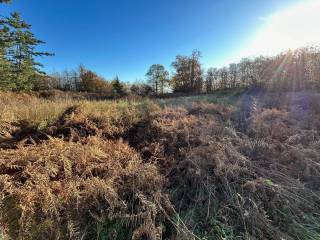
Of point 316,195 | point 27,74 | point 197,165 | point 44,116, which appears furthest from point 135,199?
point 27,74

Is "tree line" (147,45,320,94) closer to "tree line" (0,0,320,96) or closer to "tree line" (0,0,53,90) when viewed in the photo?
"tree line" (0,0,320,96)

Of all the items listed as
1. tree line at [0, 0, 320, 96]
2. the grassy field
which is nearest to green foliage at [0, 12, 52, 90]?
tree line at [0, 0, 320, 96]

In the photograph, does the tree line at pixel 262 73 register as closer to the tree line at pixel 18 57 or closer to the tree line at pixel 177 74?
the tree line at pixel 177 74

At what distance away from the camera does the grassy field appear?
1.91 m

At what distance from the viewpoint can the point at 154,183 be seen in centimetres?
241

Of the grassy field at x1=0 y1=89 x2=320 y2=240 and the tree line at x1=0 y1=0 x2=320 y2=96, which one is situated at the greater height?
the tree line at x1=0 y1=0 x2=320 y2=96

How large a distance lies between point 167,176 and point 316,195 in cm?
187

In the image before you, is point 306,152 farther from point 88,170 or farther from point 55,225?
point 55,225

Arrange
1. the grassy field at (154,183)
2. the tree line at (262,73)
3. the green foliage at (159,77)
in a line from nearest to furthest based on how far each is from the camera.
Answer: the grassy field at (154,183), the tree line at (262,73), the green foliage at (159,77)

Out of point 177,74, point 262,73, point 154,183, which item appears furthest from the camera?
point 177,74

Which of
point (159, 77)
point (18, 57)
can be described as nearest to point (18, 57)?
point (18, 57)

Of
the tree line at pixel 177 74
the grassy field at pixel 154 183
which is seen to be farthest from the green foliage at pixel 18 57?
the grassy field at pixel 154 183

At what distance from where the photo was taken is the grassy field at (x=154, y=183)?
6.28 ft

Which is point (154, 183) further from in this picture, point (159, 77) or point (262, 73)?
point (159, 77)
